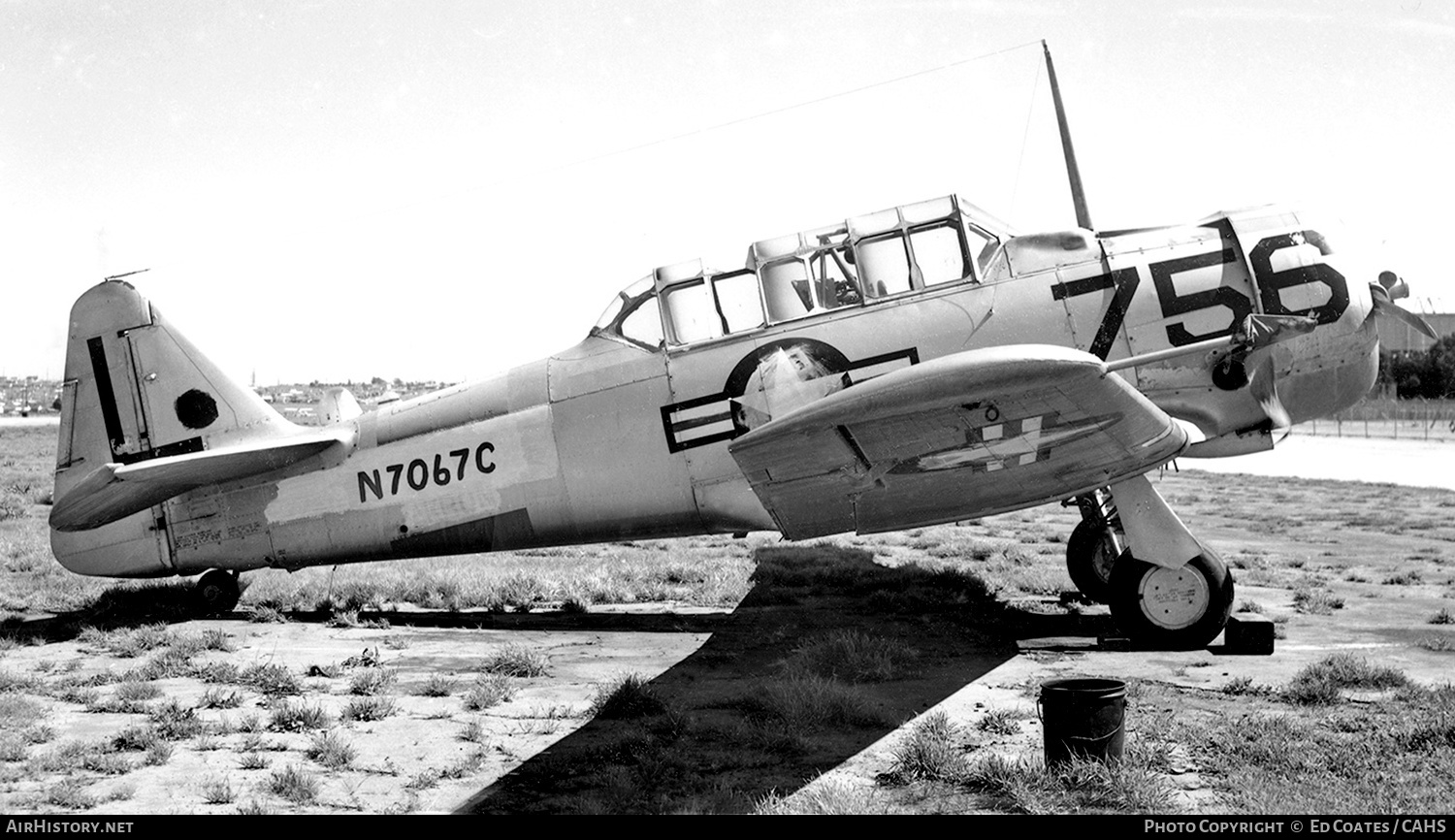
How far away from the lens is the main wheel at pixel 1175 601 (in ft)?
22.3

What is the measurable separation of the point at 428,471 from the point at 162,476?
6.87 ft

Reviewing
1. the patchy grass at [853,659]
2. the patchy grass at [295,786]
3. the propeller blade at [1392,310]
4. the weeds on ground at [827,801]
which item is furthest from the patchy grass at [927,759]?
the propeller blade at [1392,310]

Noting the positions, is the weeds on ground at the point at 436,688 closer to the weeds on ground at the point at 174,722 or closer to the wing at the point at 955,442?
the weeds on ground at the point at 174,722

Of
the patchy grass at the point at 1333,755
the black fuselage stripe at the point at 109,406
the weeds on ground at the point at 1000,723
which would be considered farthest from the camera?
the black fuselage stripe at the point at 109,406

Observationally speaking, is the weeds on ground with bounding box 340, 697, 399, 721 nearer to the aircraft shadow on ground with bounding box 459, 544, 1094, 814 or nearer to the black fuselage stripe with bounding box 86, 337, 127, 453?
the aircraft shadow on ground with bounding box 459, 544, 1094, 814

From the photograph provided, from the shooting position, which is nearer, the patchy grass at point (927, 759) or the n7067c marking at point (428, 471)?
the patchy grass at point (927, 759)

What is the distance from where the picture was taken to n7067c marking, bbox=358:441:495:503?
8.38 m

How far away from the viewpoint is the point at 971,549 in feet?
42.7

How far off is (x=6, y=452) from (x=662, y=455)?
126ft

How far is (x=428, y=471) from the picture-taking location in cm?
855

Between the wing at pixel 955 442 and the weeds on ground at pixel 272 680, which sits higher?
the wing at pixel 955 442

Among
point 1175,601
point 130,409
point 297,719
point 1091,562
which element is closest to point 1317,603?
point 1091,562

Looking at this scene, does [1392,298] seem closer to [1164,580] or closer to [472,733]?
[1164,580]

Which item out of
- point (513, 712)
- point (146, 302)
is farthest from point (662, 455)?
point (146, 302)
